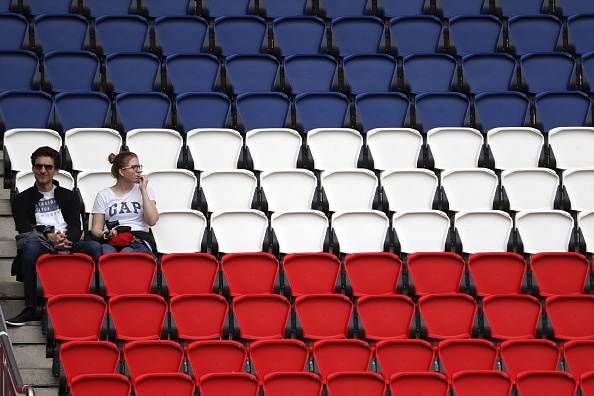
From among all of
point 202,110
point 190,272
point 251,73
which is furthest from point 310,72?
point 190,272

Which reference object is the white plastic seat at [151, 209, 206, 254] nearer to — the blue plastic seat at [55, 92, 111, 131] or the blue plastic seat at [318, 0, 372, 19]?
the blue plastic seat at [55, 92, 111, 131]

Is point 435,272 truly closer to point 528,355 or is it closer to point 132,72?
point 528,355

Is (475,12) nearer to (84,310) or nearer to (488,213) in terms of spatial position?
(488,213)

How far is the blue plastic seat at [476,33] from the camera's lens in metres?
9.91

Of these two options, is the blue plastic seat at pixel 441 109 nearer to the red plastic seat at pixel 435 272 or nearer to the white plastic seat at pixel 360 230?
the white plastic seat at pixel 360 230

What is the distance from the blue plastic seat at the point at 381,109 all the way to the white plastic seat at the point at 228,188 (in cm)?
138

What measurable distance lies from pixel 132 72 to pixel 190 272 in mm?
2675

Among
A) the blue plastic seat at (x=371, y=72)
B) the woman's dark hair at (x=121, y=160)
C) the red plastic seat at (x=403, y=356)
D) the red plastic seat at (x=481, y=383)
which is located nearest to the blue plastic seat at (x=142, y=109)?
the woman's dark hair at (x=121, y=160)

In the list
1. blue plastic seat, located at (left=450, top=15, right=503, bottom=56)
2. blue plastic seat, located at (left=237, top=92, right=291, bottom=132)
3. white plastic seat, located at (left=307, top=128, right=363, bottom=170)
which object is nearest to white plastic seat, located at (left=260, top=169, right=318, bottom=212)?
white plastic seat, located at (left=307, top=128, right=363, bottom=170)

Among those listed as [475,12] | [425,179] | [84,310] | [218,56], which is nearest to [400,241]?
[425,179]

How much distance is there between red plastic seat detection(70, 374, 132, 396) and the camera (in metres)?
5.80

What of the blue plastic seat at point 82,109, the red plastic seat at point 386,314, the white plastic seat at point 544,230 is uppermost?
the blue plastic seat at point 82,109

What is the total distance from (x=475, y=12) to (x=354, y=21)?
121 centimetres

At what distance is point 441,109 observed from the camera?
8.94 m
